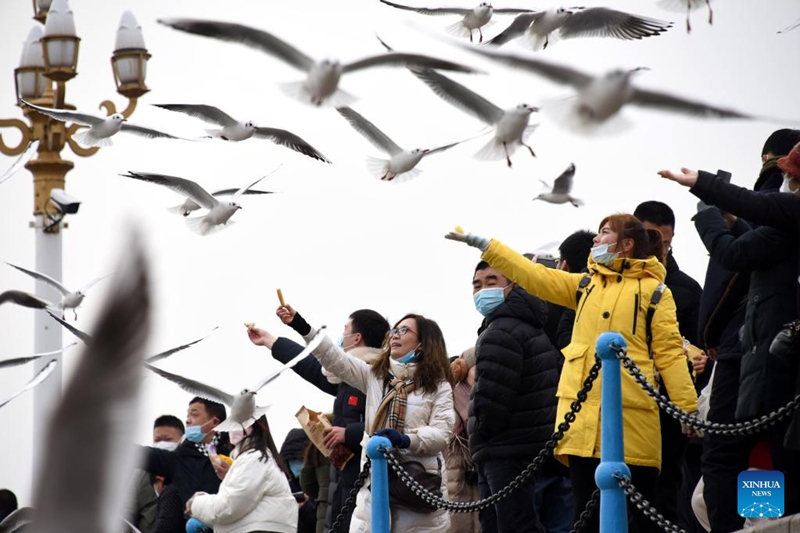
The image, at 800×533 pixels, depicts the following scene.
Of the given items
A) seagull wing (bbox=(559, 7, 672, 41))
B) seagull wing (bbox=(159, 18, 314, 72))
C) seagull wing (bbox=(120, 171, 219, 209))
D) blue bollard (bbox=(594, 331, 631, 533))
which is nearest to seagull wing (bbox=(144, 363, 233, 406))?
seagull wing (bbox=(120, 171, 219, 209))

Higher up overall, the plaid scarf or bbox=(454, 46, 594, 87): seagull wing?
bbox=(454, 46, 594, 87): seagull wing

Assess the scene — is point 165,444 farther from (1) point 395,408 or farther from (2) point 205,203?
(1) point 395,408

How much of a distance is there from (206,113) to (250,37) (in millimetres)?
2101

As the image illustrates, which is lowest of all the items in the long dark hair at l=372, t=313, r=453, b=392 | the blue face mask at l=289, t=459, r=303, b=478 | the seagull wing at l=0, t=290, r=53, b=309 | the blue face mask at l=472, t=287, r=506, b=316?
the blue face mask at l=289, t=459, r=303, b=478

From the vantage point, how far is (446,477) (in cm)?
776

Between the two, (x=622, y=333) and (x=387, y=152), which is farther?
(x=387, y=152)

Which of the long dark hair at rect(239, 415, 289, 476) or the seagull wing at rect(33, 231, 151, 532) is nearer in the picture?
the seagull wing at rect(33, 231, 151, 532)

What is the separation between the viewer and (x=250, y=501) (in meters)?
7.68

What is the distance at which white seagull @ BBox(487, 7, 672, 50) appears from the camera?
766cm

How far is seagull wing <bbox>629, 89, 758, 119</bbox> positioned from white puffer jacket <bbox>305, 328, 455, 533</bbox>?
7.20 feet

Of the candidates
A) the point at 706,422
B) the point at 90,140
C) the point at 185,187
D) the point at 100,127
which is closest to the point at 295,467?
the point at 185,187

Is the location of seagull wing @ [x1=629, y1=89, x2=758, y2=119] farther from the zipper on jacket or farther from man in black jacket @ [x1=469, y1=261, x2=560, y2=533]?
man in black jacket @ [x1=469, y1=261, x2=560, y2=533]

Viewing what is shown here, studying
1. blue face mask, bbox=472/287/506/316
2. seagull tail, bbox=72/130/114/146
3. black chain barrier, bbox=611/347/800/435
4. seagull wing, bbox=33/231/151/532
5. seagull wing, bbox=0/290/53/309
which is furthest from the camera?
seagull tail, bbox=72/130/114/146

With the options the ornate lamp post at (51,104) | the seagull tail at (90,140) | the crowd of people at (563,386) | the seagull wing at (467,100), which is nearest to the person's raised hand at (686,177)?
the crowd of people at (563,386)
